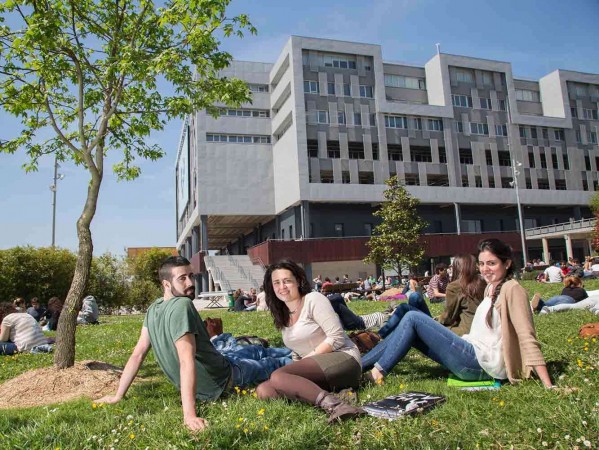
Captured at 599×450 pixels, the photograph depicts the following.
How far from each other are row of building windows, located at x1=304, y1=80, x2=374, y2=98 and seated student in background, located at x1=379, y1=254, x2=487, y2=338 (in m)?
42.8

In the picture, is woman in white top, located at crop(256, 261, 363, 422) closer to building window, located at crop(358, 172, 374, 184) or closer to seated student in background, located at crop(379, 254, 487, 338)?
seated student in background, located at crop(379, 254, 487, 338)

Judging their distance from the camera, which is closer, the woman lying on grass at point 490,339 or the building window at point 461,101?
the woman lying on grass at point 490,339

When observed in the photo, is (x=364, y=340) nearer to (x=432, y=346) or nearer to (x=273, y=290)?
(x=432, y=346)

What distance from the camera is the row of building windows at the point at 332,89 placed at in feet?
155

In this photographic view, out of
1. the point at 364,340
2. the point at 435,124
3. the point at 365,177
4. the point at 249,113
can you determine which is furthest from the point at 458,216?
the point at 364,340

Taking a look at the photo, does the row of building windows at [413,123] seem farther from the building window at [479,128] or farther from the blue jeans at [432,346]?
the blue jeans at [432,346]

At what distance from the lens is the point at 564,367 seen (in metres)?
4.86

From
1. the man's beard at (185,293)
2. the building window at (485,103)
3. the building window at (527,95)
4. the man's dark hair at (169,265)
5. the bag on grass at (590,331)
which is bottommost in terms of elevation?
the bag on grass at (590,331)

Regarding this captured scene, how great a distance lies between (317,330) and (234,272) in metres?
43.4

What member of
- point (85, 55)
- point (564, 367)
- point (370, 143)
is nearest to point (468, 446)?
point (564, 367)

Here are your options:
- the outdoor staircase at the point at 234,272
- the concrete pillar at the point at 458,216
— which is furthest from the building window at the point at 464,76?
the outdoor staircase at the point at 234,272

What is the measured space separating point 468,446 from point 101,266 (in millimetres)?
37288

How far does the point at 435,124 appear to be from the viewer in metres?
50.5

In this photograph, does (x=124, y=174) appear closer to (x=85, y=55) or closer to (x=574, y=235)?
(x=85, y=55)
